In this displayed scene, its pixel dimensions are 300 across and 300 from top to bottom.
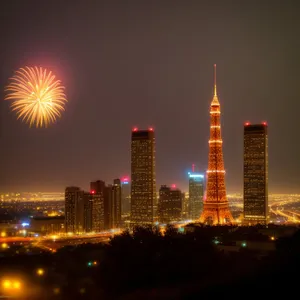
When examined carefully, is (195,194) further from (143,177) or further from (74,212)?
(74,212)

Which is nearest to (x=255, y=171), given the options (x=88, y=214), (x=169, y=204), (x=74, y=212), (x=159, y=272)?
(x=169, y=204)

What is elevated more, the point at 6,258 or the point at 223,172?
the point at 223,172

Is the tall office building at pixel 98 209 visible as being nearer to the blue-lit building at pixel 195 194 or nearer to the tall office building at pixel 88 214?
the tall office building at pixel 88 214

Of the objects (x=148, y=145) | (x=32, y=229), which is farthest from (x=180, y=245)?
(x=148, y=145)

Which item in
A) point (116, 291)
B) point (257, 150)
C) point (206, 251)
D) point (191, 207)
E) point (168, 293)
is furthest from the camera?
point (191, 207)

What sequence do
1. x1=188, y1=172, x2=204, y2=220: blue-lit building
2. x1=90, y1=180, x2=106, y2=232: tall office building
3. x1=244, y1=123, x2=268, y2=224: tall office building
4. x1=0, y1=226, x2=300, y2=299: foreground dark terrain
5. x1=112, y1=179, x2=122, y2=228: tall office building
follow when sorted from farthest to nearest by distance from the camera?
x1=188, y1=172, x2=204, y2=220: blue-lit building → x1=112, y1=179, x2=122, y2=228: tall office building → x1=244, y1=123, x2=268, y2=224: tall office building → x1=90, y1=180, x2=106, y2=232: tall office building → x1=0, y1=226, x2=300, y2=299: foreground dark terrain

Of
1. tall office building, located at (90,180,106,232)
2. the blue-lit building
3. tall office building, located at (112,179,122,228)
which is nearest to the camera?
tall office building, located at (90,180,106,232)

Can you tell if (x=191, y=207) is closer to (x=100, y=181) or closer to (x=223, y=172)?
(x=100, y=181)

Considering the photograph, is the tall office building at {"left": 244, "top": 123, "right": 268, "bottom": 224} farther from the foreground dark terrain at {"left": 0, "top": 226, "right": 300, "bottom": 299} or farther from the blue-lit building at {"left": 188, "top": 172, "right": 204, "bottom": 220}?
the foreground dark terrain at {"left": 0, "top": 226, "right": 300, "bottom": 299}

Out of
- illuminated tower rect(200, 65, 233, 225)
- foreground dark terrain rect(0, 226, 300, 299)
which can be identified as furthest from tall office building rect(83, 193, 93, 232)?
foreground dark terrain rect(0, 226, 300, 299)
